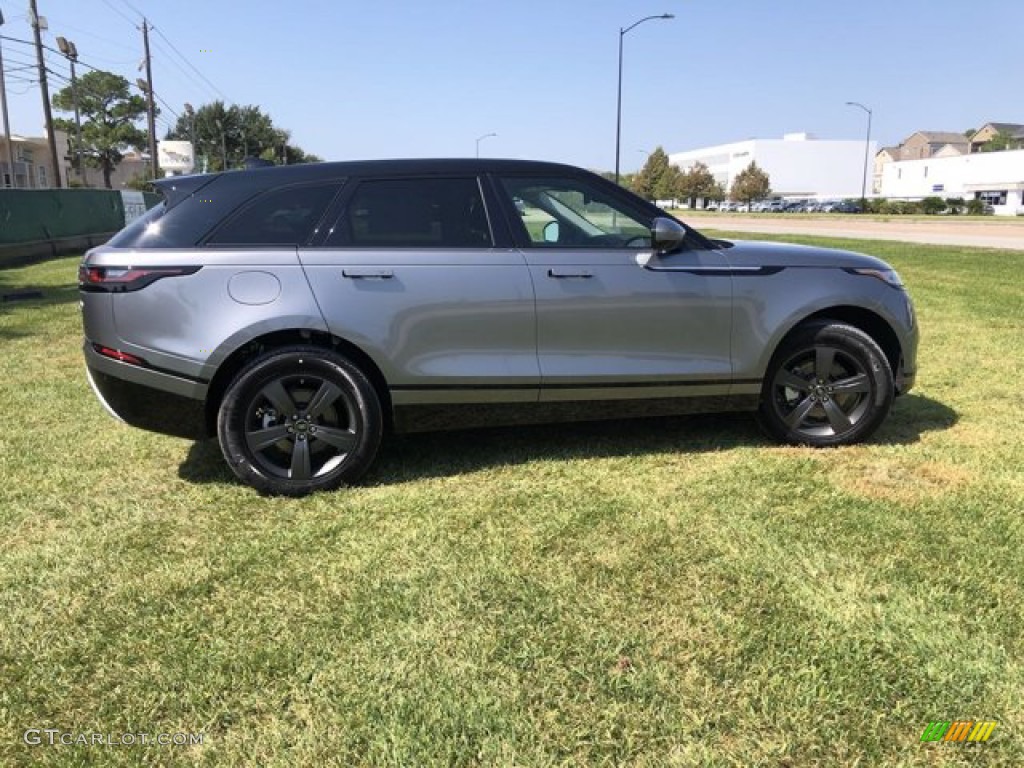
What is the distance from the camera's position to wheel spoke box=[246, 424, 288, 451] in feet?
12.5

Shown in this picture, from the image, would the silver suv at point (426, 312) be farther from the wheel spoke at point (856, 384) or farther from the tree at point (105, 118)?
the tree at point (105, 118)

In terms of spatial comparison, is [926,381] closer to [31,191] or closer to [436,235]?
[436,235]

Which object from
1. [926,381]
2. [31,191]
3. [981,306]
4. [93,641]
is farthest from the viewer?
[31,191]

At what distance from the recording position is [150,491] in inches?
159

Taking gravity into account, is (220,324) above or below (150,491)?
above

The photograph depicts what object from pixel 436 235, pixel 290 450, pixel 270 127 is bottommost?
pixel 290 450

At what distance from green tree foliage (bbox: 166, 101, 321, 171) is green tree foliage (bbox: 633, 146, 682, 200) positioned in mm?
41199

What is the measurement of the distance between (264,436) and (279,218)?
1.09 m

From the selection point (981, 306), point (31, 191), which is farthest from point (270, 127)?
point (981, 306)

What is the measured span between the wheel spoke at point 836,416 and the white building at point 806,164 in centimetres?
14102

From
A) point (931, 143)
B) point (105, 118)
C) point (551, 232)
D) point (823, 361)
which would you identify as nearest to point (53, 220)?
point (551, 232)

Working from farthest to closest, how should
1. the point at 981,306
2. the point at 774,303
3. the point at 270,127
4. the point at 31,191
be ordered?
1. the point at 270,127
2. the point at 31,191
3. the point at 981,306
4. the point at 774,303

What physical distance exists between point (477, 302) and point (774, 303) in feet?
5.50

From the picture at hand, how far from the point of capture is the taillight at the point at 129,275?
3.68 meters
